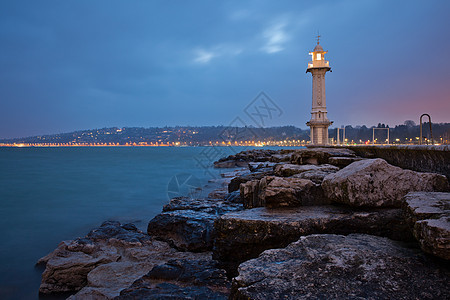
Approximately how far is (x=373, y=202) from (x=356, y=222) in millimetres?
358

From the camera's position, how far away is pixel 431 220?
2.05 metres

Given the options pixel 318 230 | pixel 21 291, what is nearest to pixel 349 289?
pixel 318 230

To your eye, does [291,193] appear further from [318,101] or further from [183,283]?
[318,101]

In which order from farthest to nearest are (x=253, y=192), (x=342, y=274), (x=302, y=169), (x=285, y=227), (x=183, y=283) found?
(x=302, y=169) < (x=253, y=192) < (x=285, y=227) < (x=183, y=283) < (x=342, y=274)

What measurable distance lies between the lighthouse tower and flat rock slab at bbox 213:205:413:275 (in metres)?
27.3

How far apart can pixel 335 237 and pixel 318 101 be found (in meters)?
29.9

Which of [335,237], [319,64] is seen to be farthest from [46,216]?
[319,64]

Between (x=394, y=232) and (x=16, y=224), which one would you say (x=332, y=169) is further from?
(x=16, y=224)

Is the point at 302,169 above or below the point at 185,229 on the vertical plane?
above

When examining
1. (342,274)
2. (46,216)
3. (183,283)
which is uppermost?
(342,274)

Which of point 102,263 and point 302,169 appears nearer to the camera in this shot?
point 102,263

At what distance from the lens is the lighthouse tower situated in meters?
29.7

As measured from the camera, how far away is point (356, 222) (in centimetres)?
309

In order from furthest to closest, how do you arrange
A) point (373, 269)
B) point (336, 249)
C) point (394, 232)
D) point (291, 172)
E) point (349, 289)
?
1. point (291, 172)
2. point (394, 232)
3. point (336, 249)
4. point (373, 269)
5. point (349, 289)
